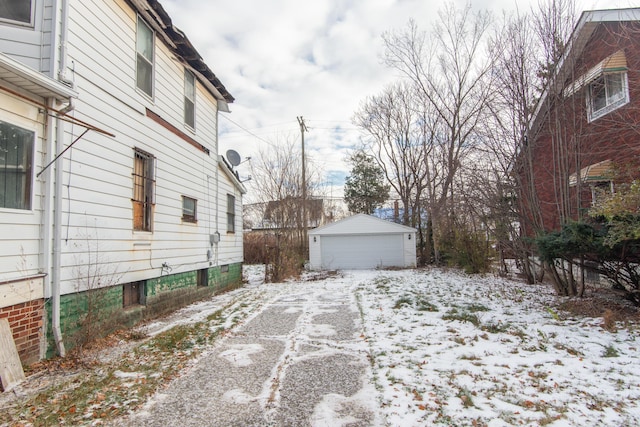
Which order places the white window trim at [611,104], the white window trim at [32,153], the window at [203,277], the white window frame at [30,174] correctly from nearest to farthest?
the white window trim at [32,153] → the white window frame at [30,174] → the white window trim at [611,104] → the window at [203,277]

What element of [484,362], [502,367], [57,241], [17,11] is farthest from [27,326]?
[502,367]

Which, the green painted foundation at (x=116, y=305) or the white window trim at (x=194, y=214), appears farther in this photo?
the white window trim at (x=194, y=214)

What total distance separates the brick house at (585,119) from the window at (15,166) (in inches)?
348

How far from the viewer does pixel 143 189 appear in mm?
6691

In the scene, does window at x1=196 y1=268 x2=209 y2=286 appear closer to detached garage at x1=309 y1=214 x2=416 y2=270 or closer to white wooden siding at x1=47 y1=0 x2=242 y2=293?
white wooden siding at x1=47 y1=0 x2=242 y2=293

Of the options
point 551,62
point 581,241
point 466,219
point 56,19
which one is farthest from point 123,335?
point 466,219

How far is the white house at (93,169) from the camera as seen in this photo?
13.3 feet

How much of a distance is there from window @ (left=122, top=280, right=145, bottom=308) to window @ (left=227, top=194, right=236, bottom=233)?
4476 millimetres

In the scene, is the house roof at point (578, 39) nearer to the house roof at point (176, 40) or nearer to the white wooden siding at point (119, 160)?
the house roof at point (176, 40)

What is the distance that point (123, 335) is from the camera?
541 cm

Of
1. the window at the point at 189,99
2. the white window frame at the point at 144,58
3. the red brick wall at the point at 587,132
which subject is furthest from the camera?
the window at the point at 189,99

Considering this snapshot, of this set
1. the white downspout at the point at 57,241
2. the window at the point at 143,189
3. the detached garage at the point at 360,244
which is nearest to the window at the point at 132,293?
the window at the point at 143,189

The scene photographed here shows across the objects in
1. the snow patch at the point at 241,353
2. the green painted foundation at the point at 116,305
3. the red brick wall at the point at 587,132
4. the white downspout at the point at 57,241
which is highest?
the red brick wall at the point at 587,132

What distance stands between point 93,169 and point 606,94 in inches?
426
